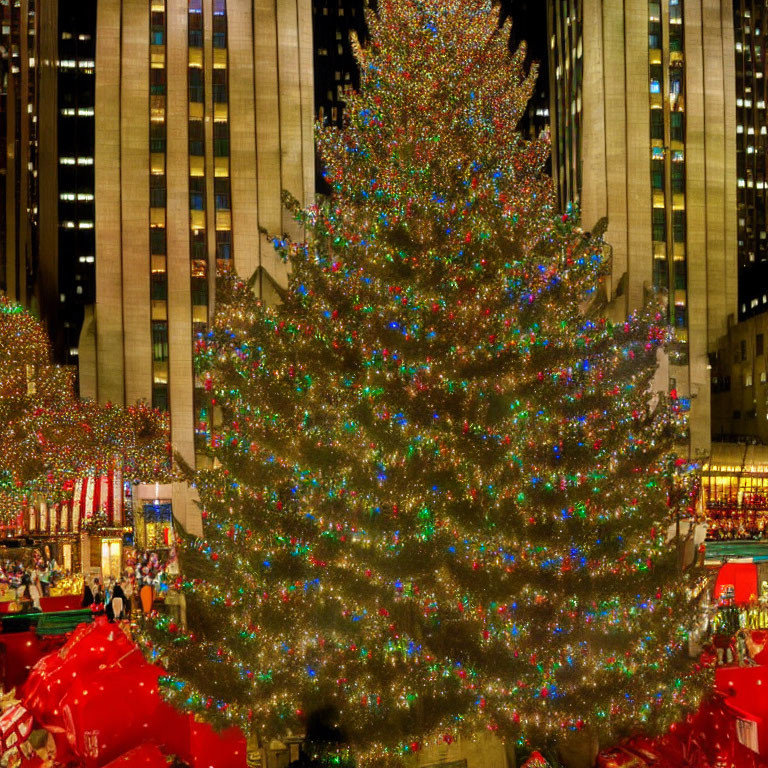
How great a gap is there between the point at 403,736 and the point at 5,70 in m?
90.8

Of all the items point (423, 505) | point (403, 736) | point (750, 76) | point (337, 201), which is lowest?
point (403, 736)

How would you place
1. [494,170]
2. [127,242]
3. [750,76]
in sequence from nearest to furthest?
[494,170] → [127,242] → [750,76]

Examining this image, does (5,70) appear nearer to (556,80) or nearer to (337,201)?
(556,80)

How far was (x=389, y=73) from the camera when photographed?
814cm

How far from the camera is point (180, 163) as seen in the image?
5519cm

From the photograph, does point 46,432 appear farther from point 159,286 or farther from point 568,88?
point 568,88

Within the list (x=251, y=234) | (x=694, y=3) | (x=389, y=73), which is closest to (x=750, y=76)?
(x=694, y=3)

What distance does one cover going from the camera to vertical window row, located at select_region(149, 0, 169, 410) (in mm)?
53781

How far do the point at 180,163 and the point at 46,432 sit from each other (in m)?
24.7

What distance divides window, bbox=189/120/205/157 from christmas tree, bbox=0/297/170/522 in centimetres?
1615

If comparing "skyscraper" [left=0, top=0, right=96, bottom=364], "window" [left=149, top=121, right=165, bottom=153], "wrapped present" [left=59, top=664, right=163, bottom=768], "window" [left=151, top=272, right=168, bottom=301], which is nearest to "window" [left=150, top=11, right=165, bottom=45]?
"window" [left=149, top=121, right=165, bottom=153]

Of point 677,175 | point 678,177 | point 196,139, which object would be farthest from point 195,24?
point 678,177

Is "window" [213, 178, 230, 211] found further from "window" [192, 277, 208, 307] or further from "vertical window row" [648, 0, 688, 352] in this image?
"vertical window row" [648, 0, 688, 352]

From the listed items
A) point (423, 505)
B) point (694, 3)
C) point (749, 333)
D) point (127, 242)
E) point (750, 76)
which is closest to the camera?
point (423, 505)
